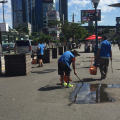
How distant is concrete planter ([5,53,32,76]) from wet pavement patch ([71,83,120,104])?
3327 millimetres

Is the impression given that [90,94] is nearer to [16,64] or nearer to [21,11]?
[16,64]

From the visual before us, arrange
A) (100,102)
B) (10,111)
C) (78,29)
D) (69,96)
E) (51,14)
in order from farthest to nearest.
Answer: (51,14) < (78,29) < (69,96) < (100,102) < (10,111)

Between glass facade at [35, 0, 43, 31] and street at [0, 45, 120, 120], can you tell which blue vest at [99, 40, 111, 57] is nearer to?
street at [0, 45, 120, 120]

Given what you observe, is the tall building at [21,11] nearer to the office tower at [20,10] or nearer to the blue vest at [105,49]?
the office tower at [20,10]

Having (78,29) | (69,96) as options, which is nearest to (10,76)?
(69,96)

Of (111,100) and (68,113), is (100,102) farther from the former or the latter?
(68,113)

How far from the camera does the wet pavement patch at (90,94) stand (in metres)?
5.29

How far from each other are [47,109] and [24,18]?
185085 mm

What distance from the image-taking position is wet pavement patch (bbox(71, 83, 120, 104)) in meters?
5.29

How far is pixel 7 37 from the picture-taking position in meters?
28.4

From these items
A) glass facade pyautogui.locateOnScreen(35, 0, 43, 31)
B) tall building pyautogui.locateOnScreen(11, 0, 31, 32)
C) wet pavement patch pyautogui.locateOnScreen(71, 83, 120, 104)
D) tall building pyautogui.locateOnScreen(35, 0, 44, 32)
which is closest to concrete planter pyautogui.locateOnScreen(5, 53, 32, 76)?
wet pavement patch pyautogui.locateOnScreen(71, 83, 120, 104)

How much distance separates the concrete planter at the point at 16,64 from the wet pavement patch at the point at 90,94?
333 cm

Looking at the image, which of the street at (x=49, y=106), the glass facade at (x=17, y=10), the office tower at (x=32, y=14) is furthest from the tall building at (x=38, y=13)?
the street at (x=49, y=106)

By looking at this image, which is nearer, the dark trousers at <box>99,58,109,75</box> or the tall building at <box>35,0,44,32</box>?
the dark trousers at <box>99,58,109,75</box>
